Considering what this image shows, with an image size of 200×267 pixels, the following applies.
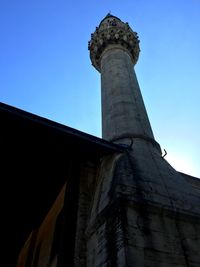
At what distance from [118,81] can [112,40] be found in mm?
2685

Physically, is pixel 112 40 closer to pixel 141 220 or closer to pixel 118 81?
pixel 118 81

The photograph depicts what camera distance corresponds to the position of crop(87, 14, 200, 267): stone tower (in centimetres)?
392

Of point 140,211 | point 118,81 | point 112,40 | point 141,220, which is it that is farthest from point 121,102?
point 141,220

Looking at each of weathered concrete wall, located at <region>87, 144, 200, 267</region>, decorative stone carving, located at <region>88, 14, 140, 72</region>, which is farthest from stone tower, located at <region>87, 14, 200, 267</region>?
decorative stone carving, located at <region>88, 14, 140, 72</region>

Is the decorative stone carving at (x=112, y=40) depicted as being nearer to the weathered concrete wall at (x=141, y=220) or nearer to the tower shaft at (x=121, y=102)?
the tower shaft at (x=121, y=102)

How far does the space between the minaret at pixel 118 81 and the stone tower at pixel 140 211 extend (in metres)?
0.06

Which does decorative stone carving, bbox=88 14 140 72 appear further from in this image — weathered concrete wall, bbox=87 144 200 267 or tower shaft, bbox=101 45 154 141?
weathered concrete wall, bbox=87 144 200 267

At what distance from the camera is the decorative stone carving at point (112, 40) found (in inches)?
446

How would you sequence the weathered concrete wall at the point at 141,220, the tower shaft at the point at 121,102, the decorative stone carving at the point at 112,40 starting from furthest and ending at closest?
the decorative stone carving at the point at 112,40 < the tower shaft at the point at 121,102 < the weathered concrete wall at the point at 141,220

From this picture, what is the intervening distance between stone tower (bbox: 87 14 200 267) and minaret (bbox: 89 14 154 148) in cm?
6

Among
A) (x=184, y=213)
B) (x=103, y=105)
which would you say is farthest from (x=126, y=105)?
(x=184, y=213)

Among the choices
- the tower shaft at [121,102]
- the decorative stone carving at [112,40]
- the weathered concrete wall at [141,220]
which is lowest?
the weathered concrete wall at [141,220]

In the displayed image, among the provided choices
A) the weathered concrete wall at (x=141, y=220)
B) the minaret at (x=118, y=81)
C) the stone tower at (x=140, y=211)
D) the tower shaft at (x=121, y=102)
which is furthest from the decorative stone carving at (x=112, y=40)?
the weathered concrete wall at (x=141, y=220)

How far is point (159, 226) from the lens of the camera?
14.0 ft
